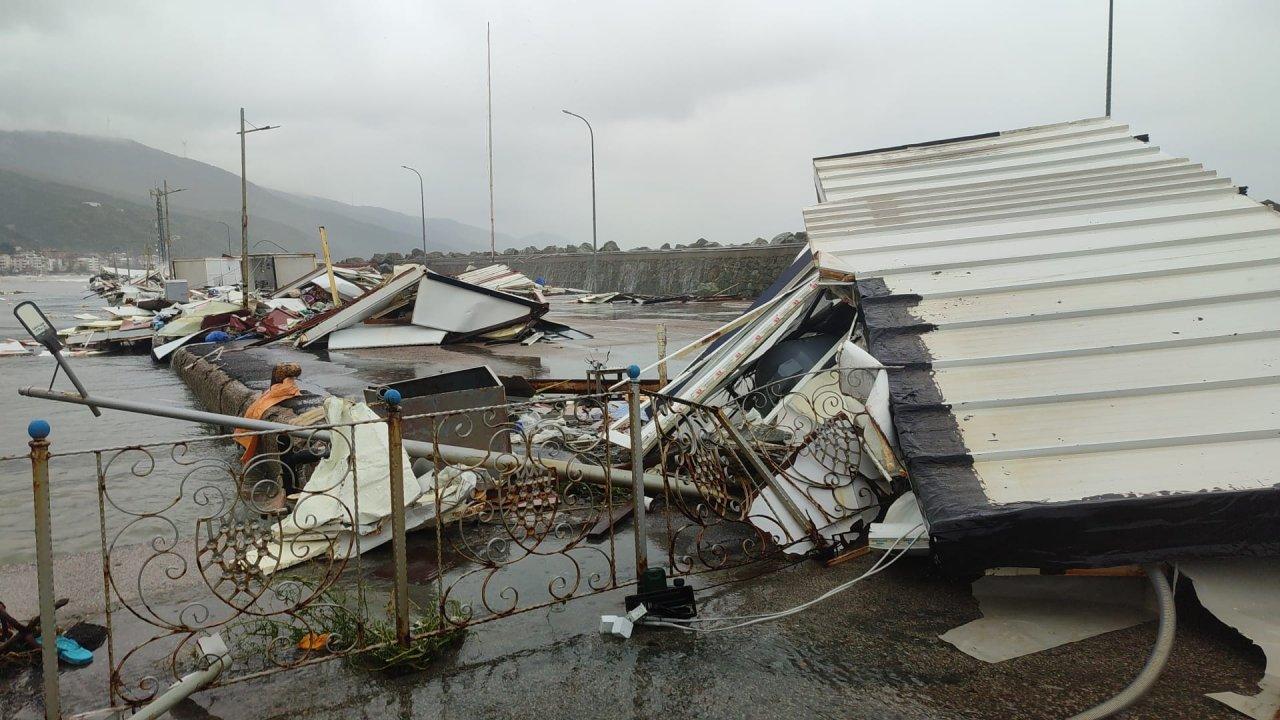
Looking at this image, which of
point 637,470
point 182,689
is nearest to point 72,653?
point 182,689

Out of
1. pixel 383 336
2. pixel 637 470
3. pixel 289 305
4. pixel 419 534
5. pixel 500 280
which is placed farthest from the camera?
pixel 289 305

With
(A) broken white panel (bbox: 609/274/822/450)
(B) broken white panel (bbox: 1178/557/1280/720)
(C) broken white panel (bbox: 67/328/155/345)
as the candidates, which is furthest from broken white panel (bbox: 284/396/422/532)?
(C) broken white panel (bbox: 67/328/155/345)

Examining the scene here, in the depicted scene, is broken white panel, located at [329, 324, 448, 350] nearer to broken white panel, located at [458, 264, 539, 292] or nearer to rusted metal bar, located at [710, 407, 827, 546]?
broken white panel, located at [458, 264, 539, 292]

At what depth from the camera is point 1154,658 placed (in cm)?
287

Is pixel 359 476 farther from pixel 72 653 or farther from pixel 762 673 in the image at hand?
pixel 762 673

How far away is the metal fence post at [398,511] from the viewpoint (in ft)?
10.1

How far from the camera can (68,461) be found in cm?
790

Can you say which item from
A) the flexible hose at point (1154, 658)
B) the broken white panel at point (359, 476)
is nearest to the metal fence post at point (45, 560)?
the broken white panel at point (359, 476)

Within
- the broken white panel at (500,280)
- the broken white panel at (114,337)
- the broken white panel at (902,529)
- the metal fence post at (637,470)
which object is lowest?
the broken white panel at (902,529)

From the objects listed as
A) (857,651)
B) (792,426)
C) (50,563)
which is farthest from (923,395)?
(50,563)

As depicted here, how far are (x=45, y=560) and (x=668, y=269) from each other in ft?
88.0

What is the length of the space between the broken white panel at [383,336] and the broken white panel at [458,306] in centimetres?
20

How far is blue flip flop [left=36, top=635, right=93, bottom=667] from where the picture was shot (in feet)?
10.9

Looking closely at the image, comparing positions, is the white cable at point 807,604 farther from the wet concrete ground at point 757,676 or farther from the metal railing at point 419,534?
the metal railing at point 419,534
